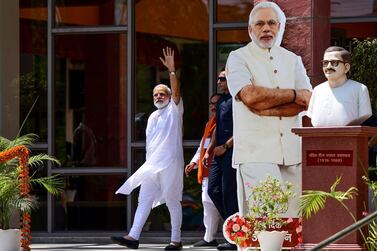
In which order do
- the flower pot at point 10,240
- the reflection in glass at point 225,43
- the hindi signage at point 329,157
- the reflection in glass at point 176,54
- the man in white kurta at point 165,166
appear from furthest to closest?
the reflection in glass at point 176,54 → the reflection in glass at point 225,43 → the man in white kurta at point 165,166 → the flower pot at point 10,240 → the hindi signage at point 329,157

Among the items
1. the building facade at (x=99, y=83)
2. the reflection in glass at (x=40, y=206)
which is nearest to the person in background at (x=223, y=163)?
the building facade at (x=99, y=83)

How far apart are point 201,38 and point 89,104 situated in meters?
1.97

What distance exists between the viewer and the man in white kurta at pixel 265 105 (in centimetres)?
1086

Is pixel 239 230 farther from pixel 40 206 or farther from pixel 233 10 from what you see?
pixel 40 206

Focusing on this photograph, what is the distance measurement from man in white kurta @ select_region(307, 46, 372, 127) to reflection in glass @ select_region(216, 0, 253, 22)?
5467 mm

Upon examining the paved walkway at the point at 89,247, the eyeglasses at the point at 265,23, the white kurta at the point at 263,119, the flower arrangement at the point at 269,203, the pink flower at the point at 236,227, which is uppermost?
the eyeglasses at the point at 265,23

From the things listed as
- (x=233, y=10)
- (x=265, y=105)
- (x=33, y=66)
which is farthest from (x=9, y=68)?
(x=265, y=105)

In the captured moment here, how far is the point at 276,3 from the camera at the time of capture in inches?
452

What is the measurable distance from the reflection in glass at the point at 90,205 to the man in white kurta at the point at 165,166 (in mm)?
2123

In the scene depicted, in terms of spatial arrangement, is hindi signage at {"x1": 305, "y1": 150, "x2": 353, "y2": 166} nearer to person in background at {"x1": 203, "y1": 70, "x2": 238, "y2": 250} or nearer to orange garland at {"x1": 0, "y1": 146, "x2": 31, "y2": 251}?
person in background at {"x1": 203, "y1": 70, "x2": 238, "y2": 250}

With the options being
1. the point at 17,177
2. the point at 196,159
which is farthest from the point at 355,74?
the point at 17,177

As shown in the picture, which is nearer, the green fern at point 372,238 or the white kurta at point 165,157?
the green fern at point 372,238

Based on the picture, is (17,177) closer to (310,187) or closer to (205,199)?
(205,199)

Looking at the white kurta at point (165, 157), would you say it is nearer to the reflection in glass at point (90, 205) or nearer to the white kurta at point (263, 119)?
the reflection in glass at point (90, 205)
